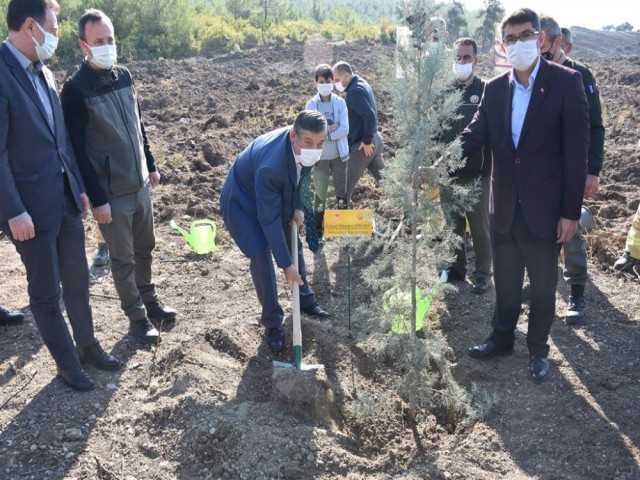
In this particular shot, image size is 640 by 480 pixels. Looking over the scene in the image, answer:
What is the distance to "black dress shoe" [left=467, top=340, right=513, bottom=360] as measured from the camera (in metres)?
3.80

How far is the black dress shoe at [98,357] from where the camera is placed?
357cm

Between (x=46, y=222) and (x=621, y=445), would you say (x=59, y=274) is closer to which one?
(x=46, y=222)

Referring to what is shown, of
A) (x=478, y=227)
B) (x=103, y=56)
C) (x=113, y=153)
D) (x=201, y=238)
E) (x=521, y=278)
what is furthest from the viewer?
(x=201, y=238)

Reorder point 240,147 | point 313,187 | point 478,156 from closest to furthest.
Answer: point 478,156 → point 313,187 → point 240,147

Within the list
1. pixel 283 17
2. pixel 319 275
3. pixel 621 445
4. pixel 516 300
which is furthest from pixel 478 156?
pixel 283 17

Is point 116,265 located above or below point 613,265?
above

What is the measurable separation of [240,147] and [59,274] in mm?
6942

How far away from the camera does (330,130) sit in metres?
5.75

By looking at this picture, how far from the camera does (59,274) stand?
10.7 feet

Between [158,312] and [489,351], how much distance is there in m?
2.43

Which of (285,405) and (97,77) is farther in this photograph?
(97,77)

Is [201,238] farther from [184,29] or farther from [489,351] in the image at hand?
[184,29]

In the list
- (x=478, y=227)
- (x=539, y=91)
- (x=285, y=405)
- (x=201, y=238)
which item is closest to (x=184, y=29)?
(x=201, y=238)

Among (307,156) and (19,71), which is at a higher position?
(19,71)
